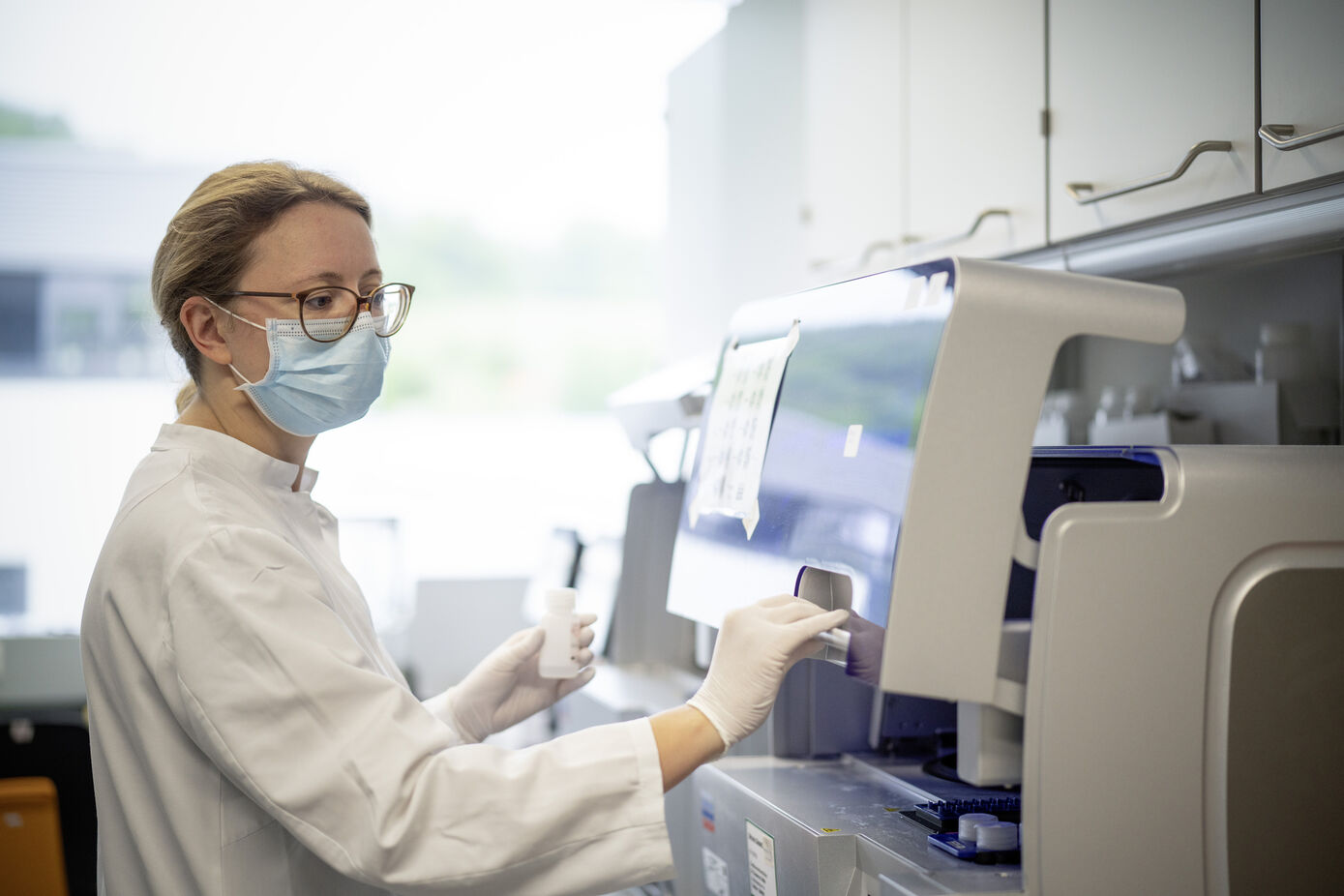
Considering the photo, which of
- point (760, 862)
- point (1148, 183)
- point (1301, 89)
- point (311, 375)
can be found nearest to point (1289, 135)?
point (1301, 89)

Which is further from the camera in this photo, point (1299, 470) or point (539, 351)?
point (539, 351)

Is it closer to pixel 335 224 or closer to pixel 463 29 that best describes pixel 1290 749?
pixel 335 224

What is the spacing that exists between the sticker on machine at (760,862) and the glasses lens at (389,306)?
2.13ft

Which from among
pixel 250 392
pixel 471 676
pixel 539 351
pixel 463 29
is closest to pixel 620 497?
pixel 539 351

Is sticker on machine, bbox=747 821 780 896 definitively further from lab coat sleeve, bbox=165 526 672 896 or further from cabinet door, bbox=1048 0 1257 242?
cabinet door, bbox=1048 0 1257 242

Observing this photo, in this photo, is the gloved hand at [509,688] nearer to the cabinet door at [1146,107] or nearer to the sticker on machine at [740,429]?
the sticker on machine at [740,429]

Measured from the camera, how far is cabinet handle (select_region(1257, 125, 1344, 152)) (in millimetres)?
1008

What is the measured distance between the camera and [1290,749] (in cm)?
85

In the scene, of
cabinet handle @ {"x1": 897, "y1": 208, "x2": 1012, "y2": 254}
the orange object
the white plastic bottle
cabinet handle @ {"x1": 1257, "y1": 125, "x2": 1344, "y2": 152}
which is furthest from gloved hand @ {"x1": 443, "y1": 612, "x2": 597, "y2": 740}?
the orange object

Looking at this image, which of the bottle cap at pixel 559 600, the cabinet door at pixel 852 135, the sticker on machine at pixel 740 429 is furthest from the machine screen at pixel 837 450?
the cabinet door at pixel 852 135

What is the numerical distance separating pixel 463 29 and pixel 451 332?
3.24 feet

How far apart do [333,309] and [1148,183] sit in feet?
3.01

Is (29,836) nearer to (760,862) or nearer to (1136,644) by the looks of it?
(760,862)

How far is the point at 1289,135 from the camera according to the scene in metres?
1.08
